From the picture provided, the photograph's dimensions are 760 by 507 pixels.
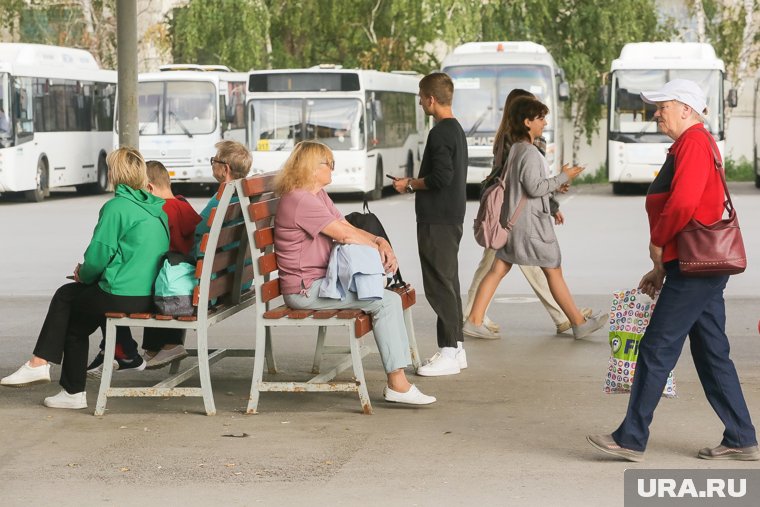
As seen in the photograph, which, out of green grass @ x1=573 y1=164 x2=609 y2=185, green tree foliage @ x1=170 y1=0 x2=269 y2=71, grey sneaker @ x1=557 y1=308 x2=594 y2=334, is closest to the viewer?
grey sneaker @ x1=557 y1=308 x2=594 y2=334

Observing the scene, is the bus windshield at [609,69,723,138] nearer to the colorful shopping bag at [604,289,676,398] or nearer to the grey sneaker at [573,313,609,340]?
the grey sneaker at [573,313,609,340]

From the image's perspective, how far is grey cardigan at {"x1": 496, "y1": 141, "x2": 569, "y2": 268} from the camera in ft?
31.1

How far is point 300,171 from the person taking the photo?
739 centimetres

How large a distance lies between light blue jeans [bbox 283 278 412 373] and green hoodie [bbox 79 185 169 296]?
711 mm

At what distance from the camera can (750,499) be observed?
18.3 feet

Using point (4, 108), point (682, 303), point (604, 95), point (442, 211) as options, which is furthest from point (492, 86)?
point (682, 303)

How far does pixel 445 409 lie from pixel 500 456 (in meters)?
1.10

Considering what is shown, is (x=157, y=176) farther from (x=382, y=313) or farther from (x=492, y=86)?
(x=492, y=86)

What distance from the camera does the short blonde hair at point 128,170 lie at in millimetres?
7602

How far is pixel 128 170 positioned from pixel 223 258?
2.15 ft

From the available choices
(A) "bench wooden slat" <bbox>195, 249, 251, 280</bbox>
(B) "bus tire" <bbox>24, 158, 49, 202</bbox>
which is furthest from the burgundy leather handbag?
(B) "bus tire" <bbox>24, 158, 49, 202</bbox>

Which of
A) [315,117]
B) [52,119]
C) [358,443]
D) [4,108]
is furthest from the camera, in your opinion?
[52,119]

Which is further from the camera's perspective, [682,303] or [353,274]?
[353,274]

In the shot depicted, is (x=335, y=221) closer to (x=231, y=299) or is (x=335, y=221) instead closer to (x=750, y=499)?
(x=231, y=299)
